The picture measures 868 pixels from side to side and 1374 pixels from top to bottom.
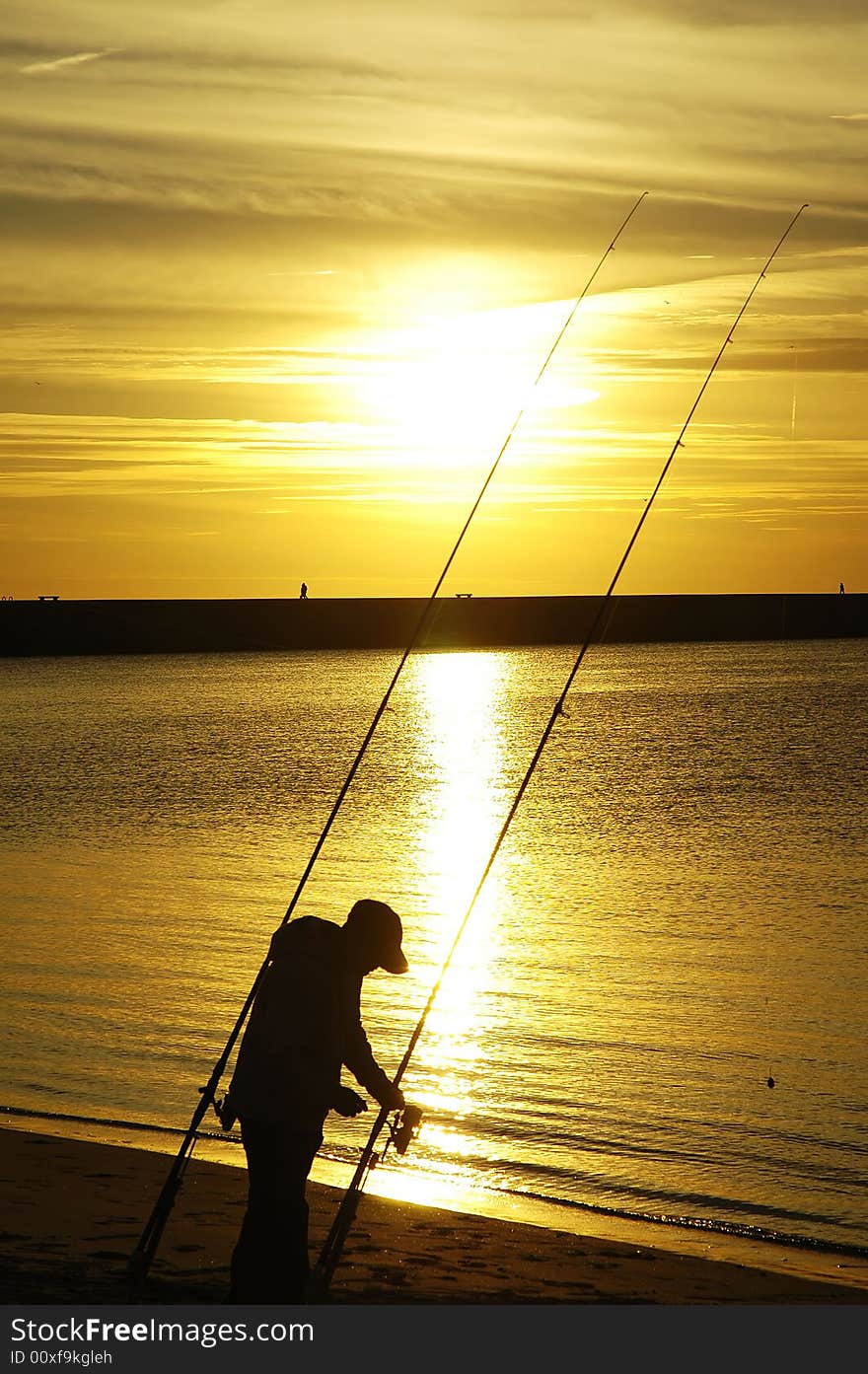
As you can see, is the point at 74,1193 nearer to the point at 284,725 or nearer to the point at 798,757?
the point at 798,757

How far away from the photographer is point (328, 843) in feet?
85.0

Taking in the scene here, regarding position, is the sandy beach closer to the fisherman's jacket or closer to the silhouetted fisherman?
the silhouetted fisherman

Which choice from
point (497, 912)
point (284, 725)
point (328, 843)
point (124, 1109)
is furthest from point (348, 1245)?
point (284, 725)

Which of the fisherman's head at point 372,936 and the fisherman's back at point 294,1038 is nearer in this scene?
the fisherman's back at point 294,1038

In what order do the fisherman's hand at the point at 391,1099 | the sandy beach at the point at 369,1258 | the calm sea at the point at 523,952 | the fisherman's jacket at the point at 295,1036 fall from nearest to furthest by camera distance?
the fisherman's jacket at the point at 295,1036 → the fisherman's hand at the point at 391,1099 → the sandy beach at the point at 369,1258 → the calm sea at the point at 523,952

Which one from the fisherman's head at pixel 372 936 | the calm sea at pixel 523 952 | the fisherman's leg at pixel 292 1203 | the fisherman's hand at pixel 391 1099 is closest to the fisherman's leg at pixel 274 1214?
the fisherman's leg at pixel 292 1203

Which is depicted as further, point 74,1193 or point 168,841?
point 168,841

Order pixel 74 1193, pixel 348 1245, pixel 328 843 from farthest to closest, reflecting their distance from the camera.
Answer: pixel 328 843
pixel 74 1193
pixel 348 1245

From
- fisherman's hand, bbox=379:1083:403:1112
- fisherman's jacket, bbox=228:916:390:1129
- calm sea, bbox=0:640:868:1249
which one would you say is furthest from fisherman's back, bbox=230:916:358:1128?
calm sea, bbox=0:640:868:1249

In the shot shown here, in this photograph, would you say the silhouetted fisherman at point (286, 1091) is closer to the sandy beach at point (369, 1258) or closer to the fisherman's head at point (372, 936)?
the fisherman's head at point (372, 936)

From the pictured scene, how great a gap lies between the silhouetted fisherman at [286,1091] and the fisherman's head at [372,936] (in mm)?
67

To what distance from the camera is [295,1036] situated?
4.55 m

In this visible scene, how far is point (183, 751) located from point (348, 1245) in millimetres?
42296

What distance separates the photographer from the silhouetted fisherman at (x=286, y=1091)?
4.54 m
